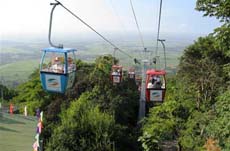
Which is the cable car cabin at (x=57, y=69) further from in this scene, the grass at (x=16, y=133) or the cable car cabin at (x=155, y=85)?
the grass at (x=16, y=133)

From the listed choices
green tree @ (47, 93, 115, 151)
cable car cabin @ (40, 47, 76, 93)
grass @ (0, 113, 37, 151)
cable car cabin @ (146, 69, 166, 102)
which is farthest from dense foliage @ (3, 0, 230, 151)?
cable car cabin @ (40, 47, 76, 93)

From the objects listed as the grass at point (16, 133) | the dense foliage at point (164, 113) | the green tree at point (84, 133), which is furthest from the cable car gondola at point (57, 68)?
the grass at point (16, 133)

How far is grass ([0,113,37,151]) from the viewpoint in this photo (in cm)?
2317

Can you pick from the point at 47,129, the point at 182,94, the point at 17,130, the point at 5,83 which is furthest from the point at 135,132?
the point at 5,83

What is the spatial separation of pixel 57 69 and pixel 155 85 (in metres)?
7.29

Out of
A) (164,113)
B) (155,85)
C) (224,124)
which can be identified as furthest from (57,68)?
(164,113)

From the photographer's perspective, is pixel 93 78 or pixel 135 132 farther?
pixel 93 78

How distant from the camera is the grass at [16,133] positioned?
23172 mm

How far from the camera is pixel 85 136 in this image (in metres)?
23.2

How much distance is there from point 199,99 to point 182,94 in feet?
3.66

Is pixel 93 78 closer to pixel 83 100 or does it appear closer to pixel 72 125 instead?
pixel 83 100

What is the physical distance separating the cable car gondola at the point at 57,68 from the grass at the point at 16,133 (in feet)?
47.5

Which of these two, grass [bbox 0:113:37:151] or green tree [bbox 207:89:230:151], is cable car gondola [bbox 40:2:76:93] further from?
grass [bbox 0:113:37:151]

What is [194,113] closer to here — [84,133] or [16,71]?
[84,133]
